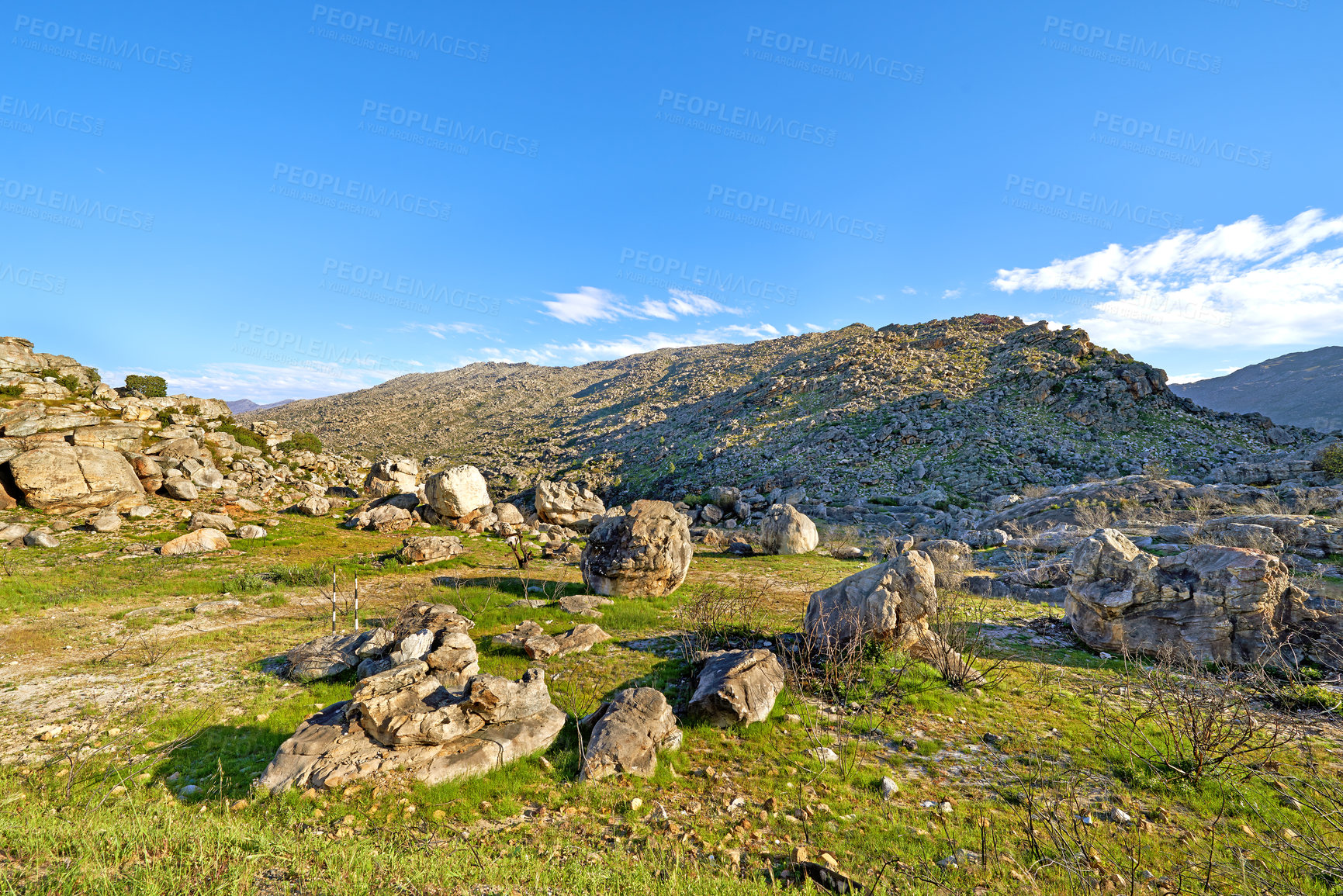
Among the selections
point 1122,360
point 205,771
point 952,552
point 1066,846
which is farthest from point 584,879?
point 1122,360

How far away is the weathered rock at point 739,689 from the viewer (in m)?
7.88

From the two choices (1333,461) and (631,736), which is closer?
(631,736)

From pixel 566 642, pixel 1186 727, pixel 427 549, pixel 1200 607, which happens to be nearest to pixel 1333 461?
pixel 1200 607

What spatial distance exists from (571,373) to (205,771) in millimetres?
133988

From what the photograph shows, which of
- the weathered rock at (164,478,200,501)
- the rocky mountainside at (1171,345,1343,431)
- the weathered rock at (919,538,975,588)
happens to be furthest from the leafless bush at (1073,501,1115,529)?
the rocky mountainside at (1171,345,1343,431)

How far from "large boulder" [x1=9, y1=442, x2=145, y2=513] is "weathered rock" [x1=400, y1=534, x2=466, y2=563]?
1338 centimetres

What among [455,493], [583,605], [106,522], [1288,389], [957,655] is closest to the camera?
[957,655]

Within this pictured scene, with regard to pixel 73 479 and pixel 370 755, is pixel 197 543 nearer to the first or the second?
pixel 73 479

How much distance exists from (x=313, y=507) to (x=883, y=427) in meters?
42.7

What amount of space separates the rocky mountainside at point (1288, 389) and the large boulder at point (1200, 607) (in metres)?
106

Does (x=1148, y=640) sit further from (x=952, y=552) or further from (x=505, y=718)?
(x=505, y=718)

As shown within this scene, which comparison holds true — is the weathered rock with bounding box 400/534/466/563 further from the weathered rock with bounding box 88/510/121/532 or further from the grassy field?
the weathered rock with bounding box 88/510/121/532

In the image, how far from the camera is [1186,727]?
6.58m

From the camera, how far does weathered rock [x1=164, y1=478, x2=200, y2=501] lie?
2416 centimetres
